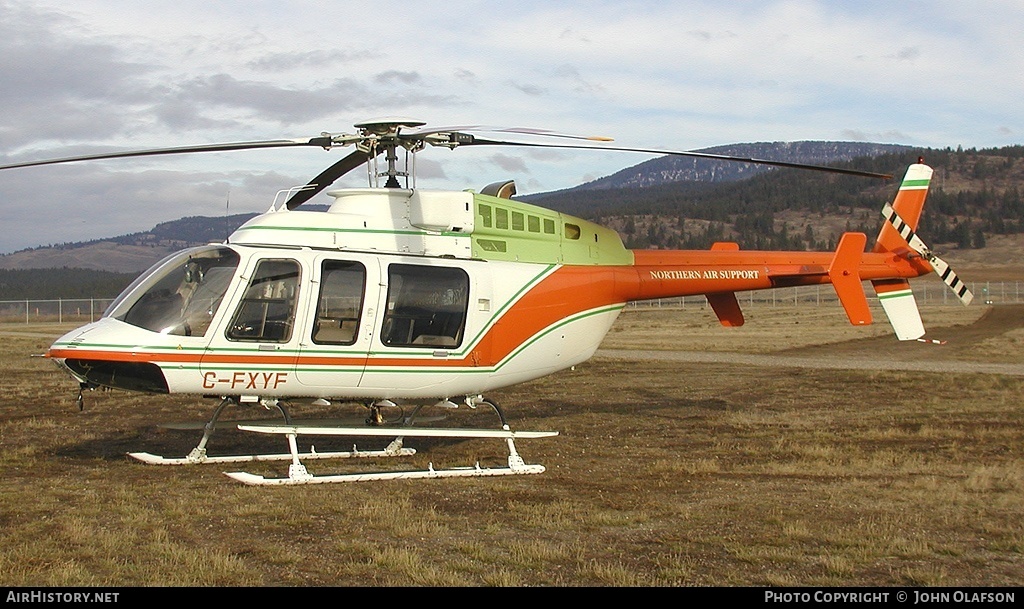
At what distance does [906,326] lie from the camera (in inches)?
607

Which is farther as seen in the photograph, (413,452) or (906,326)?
(906,326)

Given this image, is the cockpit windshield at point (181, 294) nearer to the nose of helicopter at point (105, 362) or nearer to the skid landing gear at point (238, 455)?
the nose of helicopter at point (105, 362)

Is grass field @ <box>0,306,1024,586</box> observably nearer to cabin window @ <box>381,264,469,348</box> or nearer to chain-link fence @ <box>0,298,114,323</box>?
cabin window @ <box>381,264,469,348</box>

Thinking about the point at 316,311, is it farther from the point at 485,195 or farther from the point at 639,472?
the point at 639,472

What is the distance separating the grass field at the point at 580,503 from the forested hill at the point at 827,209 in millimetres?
121907

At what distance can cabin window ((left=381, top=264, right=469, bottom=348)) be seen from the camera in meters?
11.2

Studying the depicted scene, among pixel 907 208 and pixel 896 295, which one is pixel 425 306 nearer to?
pixel 896 295

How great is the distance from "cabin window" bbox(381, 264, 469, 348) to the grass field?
1.69 metres

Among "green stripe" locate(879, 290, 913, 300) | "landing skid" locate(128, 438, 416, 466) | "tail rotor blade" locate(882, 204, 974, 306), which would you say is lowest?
"landing skid" locate(128, 438, 416, 466)

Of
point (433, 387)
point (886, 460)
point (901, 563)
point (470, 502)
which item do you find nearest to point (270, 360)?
point (433, 387)

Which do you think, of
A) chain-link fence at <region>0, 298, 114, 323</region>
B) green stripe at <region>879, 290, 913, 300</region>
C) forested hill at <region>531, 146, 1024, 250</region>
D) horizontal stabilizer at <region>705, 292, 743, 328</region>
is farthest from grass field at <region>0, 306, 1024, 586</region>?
forested hill at <region>531, 146, 1024, 250</region>

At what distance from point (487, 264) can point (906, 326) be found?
7624mm

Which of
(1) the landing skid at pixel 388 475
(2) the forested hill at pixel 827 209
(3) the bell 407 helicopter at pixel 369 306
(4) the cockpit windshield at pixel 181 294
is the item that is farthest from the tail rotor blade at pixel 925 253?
(2) the forested hill at pixel 827 209

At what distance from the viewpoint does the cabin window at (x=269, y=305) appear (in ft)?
34.9
